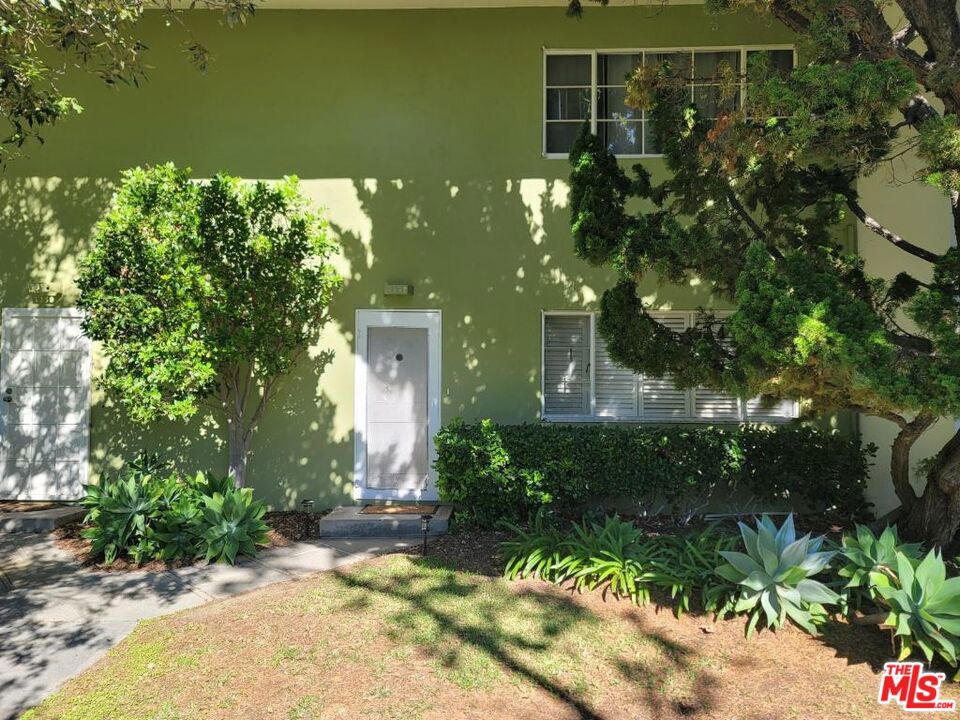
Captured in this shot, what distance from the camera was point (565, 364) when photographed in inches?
326

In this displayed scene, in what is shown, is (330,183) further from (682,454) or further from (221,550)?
(682,454)

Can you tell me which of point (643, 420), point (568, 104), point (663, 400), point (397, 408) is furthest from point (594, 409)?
point (568, 104)

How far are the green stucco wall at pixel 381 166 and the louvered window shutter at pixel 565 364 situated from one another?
0.22 meters

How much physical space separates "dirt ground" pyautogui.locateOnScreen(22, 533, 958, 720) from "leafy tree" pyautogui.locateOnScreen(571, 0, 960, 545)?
1.68 metres

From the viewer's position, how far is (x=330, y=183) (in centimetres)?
830

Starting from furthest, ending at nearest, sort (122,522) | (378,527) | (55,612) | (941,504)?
(378,527)
(122,522)
(941,504)
(55,612)

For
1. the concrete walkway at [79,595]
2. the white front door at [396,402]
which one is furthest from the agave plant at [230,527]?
the white front door at [396,402]

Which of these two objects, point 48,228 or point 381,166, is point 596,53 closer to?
point 381,166

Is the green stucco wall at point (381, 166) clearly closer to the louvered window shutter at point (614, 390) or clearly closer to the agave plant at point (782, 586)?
the louvered window shutter at point (614, 390)

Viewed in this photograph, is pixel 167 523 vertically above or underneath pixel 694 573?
above

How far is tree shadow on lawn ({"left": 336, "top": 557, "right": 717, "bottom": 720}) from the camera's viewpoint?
12.7 ft

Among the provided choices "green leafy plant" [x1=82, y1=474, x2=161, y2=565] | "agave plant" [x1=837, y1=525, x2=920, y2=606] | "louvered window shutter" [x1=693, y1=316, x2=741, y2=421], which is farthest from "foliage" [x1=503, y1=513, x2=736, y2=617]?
"green leafy plant" [x1=82, y1=474, x2=161, y2=565]

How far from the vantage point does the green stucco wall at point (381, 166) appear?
8.20 meters

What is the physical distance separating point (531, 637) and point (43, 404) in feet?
22.8
